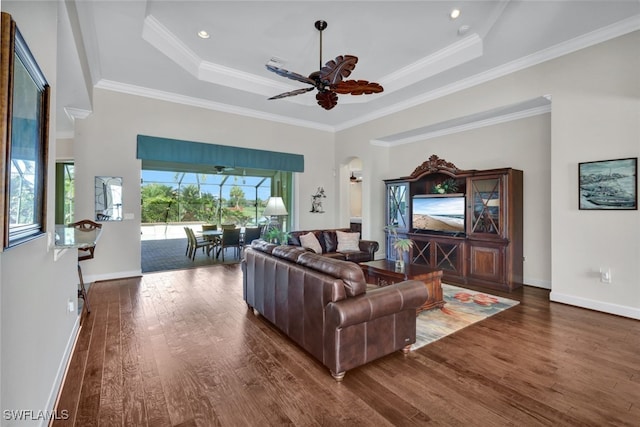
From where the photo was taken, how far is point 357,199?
448 inches

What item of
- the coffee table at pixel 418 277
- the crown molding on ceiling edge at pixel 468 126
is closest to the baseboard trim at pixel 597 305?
the coffee table at pixel 418 277

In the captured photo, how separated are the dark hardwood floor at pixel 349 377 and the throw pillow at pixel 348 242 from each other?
2.72 metres

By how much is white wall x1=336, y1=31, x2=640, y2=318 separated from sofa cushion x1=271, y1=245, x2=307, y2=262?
363 centimetres

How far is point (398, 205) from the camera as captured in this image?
6.44m

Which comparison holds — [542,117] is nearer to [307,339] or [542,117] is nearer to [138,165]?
[307,339]

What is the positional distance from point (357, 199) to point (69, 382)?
32.4ft

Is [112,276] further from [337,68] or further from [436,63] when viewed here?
[436,63]

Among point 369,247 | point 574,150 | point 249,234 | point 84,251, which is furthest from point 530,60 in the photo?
point 84,251

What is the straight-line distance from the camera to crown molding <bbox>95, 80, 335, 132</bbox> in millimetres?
5197

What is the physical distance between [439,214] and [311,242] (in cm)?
248

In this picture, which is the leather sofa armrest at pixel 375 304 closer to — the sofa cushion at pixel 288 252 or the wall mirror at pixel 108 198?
the sofa cushion at pixel 288 252

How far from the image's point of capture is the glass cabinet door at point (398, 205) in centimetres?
622

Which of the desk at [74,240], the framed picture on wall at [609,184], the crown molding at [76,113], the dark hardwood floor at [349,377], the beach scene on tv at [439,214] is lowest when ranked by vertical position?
the dark hardwood floor at [349,377]

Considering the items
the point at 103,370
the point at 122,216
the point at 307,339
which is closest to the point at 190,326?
the point at 103,370
